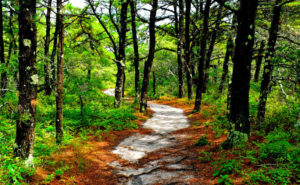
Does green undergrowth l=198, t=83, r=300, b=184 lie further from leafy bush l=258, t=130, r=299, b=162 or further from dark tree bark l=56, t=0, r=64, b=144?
dark tree bark l=56, t=0, r=64, b=144

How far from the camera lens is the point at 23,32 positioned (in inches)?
168

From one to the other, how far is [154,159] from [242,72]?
400 cm

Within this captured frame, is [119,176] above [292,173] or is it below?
below

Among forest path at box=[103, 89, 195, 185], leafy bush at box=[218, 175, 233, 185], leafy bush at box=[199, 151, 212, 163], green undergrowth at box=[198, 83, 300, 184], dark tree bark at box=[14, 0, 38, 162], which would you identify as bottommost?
forest path at box=[103, 89, 195, 185]

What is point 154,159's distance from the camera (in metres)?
6.27

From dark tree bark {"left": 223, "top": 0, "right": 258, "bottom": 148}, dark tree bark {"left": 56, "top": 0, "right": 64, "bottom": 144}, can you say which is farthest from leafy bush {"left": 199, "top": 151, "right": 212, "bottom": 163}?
dark tree bark {"left": 56, "top": 0, "right": 64, "bottom": 144}

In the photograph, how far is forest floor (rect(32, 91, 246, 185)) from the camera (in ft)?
16.0

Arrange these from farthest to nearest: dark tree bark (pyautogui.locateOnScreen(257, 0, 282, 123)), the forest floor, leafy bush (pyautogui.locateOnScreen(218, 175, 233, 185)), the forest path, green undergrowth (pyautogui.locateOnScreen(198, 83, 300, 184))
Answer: dark tree bark (pyautogui.locateOnScreen(257, 0, 282, 123))
the forest path
the forest floor
leafy bush (pyautogui.locateOnScreen(218, 175, 233, 185))
green undergrowth (pyautogui.locateOnScreen(198, 83, 300, 184))

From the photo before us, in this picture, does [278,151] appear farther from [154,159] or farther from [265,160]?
[154,159]

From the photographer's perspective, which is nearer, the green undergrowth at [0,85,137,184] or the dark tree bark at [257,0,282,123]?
the green undergrowth at [0,85,137,184]

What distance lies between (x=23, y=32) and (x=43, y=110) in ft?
21.9

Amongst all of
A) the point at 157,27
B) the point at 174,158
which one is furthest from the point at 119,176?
the point at 157,27

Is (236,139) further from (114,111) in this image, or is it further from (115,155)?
(114,111)

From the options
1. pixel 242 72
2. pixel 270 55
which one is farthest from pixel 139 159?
pixel 270 55
